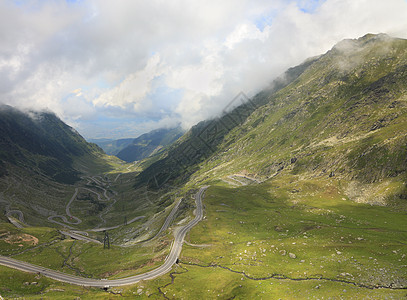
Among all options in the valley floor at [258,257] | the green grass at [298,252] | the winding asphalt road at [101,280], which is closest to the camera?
the green grass at [298,252]

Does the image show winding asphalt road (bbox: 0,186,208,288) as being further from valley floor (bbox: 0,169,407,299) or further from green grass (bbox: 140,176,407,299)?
green grass (bbox: 140,176,407,299)

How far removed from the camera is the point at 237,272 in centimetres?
6719

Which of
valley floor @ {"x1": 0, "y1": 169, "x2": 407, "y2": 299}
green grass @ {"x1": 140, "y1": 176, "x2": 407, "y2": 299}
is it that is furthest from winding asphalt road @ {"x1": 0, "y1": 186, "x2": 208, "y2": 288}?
green grass @ {"x1": 140, "y1": 176, "x2": 407, "y2": 299}

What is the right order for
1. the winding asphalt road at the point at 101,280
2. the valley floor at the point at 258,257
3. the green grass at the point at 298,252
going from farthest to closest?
the winding asphalt road at the point at 101,280 → the valley floor at the point at 258,257 → the green grass at the point at 298,252

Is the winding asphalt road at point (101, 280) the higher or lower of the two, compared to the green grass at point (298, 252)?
higher

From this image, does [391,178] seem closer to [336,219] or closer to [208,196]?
[336,219]

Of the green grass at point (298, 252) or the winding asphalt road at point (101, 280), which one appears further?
the winding asphalt road at point (101, 280)

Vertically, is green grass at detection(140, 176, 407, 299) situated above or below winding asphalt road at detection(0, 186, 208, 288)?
below

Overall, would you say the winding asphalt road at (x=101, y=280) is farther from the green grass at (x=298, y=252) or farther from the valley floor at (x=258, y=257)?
the green grass at (x=298, y=252)

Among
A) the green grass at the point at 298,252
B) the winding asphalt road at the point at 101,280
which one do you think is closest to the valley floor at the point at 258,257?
the green grass at the point at 298,252

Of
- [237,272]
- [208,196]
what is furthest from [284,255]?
[208,196]

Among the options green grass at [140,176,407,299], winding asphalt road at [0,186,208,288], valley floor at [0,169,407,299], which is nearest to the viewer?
green grass at [140,176,407,299]

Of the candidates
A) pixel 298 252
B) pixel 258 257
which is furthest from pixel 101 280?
pixel 298 252

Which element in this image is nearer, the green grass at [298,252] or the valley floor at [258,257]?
the green grass at [298,252]
